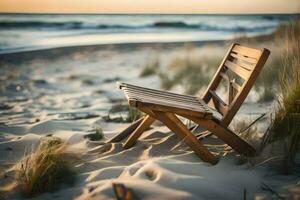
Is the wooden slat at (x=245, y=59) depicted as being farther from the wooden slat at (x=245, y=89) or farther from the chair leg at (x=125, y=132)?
the chair leg at (x=125, y=132)

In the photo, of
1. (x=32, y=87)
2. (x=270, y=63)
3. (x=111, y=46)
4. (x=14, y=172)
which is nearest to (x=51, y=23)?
(x=111, y=46)

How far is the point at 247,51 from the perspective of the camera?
3.50 meters

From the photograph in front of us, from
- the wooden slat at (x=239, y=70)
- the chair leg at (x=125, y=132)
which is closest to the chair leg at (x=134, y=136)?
the chair leg at (x=125, y=132)

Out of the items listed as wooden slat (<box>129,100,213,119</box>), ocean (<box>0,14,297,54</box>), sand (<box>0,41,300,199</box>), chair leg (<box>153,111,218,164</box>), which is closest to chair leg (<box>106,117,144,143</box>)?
sand (<box>0,41,300,199</box>)

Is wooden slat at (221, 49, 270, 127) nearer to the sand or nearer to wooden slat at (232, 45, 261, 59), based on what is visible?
wooden slat at (232, 45, 261, 59)

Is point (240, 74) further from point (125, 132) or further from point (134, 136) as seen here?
point (125, 132)

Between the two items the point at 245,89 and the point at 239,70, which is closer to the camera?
the point at 245,89

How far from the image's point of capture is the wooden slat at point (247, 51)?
3.18 meters

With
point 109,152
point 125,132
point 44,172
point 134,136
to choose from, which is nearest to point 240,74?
point 134,136

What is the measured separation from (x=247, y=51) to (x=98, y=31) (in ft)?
66.3

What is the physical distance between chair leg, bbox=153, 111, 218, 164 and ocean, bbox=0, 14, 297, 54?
12.3m

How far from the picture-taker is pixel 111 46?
50.4ft

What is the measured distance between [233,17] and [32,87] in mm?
30934

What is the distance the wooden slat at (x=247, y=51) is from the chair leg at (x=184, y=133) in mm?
840
